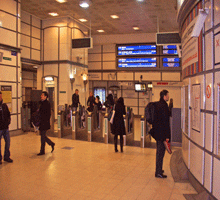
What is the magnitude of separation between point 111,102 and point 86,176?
9.11 m

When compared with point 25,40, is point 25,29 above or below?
above

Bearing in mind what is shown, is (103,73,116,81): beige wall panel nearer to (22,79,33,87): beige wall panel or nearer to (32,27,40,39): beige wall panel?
(22,79,33,87): beige wall panel

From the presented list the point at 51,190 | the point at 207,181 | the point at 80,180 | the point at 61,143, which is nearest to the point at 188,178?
the point at 207,181

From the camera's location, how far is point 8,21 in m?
9.68

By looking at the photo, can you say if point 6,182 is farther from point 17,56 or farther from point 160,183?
point 17,56

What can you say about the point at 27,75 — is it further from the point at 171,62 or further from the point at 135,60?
the point at 171,62

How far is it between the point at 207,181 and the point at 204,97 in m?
1.24

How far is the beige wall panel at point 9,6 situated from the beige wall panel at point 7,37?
2.74ft

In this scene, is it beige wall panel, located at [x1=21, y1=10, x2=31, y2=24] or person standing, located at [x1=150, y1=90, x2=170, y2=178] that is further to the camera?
beige wall panel, located at [x1=21, y1=10, x2=31, y2=24]

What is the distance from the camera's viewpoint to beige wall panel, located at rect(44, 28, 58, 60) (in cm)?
1362

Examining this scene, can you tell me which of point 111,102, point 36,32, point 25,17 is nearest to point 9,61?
point 25,17

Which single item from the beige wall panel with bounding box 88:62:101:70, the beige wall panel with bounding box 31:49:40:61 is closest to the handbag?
the beige wall panel with bounding box 31:49:40:61

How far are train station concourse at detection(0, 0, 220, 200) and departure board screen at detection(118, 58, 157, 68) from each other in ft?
0.21

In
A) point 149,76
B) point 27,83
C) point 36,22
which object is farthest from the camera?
point 27,83
